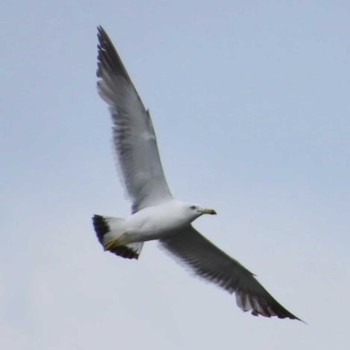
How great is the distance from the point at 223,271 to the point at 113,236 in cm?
210

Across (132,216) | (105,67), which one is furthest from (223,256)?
(105,67)

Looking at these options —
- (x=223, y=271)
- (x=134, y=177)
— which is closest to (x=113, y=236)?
(x=134, y=177)

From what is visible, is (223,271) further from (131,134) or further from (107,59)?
(107,59)

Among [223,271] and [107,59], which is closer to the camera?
[107,59]

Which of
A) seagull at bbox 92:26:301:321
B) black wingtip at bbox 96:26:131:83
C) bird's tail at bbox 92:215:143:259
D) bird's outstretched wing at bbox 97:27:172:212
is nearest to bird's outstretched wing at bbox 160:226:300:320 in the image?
seagull at bbox 92:26:301:321

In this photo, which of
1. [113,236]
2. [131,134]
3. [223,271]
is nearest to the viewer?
[131,134]

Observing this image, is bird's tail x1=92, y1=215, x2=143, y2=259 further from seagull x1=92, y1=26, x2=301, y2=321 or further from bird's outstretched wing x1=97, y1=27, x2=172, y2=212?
bird's outstretched wing x1=97, y1=27, x2=172, y2=212

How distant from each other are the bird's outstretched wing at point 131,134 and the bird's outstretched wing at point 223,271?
0.94m

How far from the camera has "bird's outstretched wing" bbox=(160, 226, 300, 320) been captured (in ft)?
59.7

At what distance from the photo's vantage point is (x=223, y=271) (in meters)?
18.7

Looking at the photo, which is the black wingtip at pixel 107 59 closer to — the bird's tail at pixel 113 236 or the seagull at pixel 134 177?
the seagull at pixel 134 177

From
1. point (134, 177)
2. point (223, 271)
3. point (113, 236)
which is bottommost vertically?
point (223, 271)

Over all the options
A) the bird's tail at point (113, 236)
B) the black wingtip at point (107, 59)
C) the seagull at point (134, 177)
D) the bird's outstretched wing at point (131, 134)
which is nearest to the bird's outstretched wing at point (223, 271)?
the seagull at point (134, 177)

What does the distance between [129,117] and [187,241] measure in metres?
2.14
